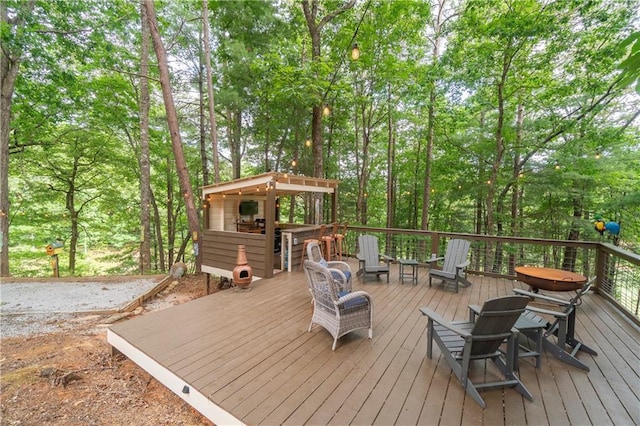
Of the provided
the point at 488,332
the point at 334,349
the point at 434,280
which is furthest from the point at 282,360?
the point at 434,280

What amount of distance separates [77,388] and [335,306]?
9.50ft

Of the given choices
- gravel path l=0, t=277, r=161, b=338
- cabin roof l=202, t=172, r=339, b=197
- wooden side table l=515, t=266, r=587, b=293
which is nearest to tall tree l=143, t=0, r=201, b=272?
cabin roof l=202, t=172, r=339, b=197

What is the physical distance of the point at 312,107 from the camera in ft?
28.8

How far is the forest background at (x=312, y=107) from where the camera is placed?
678 centimetres

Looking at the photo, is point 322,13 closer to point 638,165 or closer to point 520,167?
point 520,167

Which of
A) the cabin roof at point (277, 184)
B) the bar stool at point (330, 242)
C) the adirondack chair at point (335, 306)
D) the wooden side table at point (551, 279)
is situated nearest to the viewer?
the adirondack chair at point (335, 306)

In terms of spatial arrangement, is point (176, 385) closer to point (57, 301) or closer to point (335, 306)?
point (335, 306)

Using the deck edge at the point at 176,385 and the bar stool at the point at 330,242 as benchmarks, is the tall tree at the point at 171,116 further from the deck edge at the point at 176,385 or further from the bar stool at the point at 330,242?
the deck edge at the point at 176,385

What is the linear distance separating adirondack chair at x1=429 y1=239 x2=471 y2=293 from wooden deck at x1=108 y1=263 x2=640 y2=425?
843mm

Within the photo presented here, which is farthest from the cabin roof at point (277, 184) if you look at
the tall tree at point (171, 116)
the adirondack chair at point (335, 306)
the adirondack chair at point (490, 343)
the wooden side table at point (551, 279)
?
the wooden side table at point (551, 279)

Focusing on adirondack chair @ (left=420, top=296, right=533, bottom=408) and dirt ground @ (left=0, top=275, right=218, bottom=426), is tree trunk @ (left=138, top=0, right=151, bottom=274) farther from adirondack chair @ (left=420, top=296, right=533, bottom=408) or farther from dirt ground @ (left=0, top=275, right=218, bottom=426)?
adirondack chair @ (left=420, top=296, right=533, bottom=408)

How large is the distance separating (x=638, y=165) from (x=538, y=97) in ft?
10.7

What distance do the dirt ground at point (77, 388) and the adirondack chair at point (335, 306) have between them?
139cm

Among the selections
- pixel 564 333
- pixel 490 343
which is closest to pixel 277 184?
pixel 490 343
